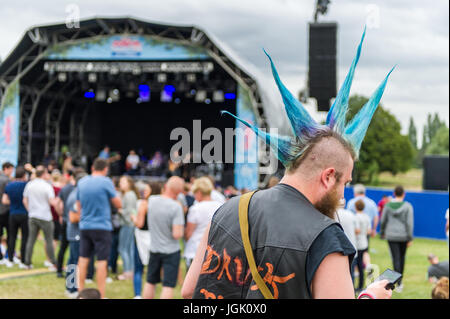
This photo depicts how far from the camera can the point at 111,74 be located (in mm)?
19359

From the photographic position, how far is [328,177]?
1773mm

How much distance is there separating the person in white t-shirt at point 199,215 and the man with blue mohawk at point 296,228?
13.0 feet

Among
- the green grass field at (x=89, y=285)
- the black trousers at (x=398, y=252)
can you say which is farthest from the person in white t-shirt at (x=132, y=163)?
the black trousers at (x=398, y=252)

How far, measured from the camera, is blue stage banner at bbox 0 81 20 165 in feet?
61.0

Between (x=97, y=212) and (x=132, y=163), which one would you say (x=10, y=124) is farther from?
(x=97, y=212)

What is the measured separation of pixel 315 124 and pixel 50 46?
1789 centimetres

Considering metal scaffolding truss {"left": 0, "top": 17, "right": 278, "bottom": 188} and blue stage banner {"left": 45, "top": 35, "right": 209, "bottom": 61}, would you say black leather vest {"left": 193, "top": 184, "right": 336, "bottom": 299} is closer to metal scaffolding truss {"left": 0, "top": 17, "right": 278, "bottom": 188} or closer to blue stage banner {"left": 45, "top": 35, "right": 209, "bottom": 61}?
metal scaffolding truss {"left": 0, "top": 17, "right": 278, "bottom": 188}

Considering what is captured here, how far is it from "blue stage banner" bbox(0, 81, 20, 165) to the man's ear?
1836 centimetres

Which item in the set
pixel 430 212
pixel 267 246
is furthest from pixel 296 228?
pixel 430 212

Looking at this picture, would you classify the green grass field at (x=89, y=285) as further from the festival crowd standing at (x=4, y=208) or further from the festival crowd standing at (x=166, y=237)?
the festival crowd standing at (x=166, y=237)

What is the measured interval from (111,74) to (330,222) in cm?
1846

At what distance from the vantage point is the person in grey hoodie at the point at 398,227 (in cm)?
774

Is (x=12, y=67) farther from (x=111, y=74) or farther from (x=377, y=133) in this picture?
(x=377, y=133)
